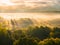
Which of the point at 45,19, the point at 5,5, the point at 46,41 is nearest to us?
the point at 46,41

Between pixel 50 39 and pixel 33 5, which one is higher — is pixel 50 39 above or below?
below

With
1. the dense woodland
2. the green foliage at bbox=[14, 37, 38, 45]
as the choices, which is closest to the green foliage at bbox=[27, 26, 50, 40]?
the dense woodland

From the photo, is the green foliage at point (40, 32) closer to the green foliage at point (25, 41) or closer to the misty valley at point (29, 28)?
the misty valley at point (29, 28)

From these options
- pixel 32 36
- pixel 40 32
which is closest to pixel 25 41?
pixel 32 36

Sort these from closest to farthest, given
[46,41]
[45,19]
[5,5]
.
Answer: [46,41] < [45,19] < [5,5]

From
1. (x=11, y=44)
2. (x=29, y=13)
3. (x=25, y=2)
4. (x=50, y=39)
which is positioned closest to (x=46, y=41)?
(x=50, y=39)

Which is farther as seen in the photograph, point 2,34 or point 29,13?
point 29,13

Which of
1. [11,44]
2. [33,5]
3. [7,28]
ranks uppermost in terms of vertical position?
[33,5]

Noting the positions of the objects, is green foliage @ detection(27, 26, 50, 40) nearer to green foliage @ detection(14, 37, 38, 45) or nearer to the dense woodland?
the dense woodland

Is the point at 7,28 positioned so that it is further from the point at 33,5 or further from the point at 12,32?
the point at 33,5
